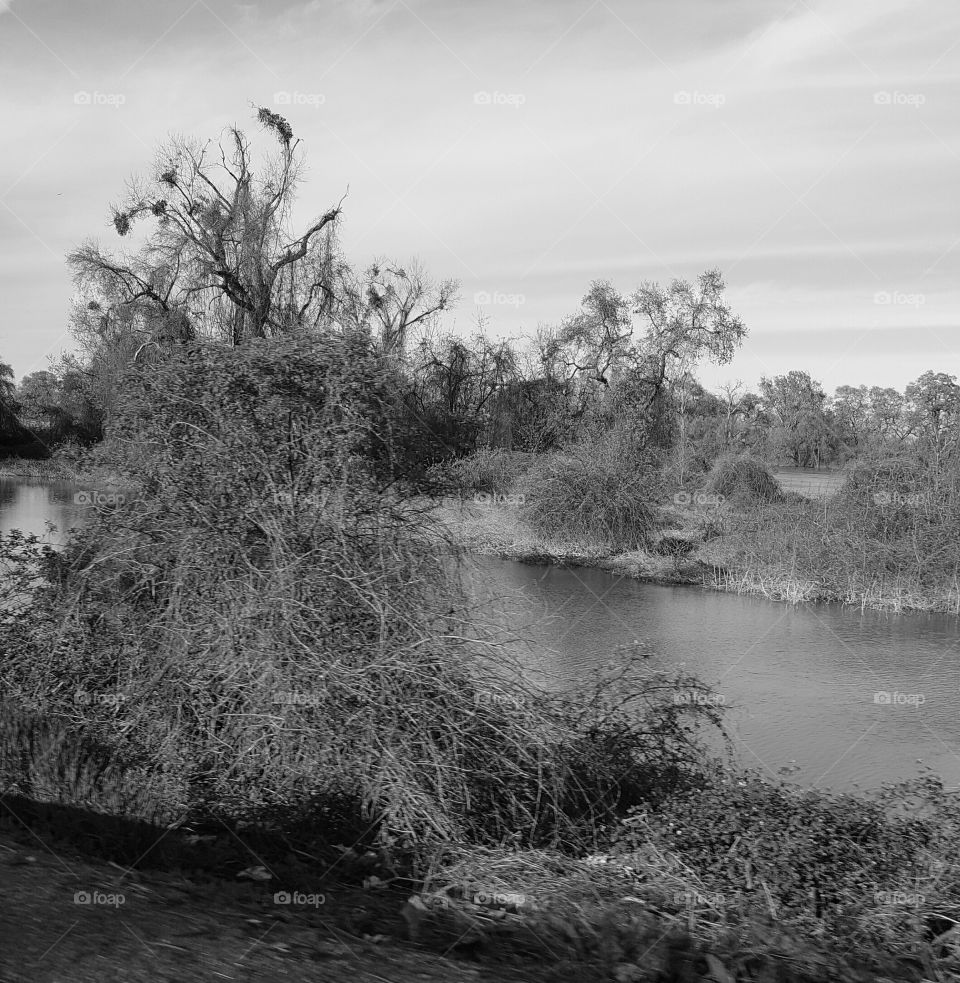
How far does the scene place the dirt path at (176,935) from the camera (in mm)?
4230

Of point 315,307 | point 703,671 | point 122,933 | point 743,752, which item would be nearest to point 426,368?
point 315,307

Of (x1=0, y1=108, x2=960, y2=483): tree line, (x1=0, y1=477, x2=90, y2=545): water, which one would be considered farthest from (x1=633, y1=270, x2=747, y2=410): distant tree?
(x1=0, y1=477, x2=90, y2=545): water

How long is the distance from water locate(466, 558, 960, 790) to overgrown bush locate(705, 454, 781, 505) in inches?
453

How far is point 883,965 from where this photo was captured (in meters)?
5.77

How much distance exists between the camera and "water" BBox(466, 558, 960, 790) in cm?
1124

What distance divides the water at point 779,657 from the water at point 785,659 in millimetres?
26

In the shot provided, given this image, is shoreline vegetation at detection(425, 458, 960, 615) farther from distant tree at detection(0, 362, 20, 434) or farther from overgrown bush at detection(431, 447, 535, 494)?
distant tree at detection(0, 362, 20, 434)

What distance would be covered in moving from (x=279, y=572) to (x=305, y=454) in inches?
50.0

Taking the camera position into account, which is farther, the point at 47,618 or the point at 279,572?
the point at 47,618

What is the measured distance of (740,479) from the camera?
35688 millimetres

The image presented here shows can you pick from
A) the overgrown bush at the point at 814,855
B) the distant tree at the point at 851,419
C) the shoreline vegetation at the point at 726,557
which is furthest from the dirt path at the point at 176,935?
the distant tree at the point at 851,419

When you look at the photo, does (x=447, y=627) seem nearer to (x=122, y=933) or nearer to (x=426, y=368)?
(x=122, y=933)

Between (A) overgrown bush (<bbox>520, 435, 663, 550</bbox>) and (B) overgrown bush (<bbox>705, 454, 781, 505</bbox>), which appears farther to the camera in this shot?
(B) overgrown bush (<bbox>705, 454, 781, 505</bbox>)

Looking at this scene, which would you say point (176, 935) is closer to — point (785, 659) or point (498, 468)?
point (785, 659)
